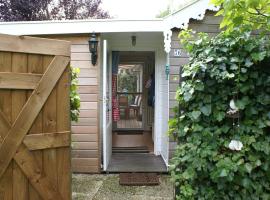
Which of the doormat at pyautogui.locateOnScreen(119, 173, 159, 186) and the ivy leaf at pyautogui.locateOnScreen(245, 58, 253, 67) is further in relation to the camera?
the doormat at pyautogui.locateOnScreen(119, 173, 159, 186)

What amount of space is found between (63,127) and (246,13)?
1.82 metres

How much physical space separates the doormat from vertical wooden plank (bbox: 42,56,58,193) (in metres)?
1.85

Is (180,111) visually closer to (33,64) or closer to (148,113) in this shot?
(33,64)

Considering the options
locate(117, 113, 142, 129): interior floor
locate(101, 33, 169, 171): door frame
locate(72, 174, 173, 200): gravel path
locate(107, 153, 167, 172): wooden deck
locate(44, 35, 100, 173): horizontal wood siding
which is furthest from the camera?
locate(117, 113, 142, 129): interior floor

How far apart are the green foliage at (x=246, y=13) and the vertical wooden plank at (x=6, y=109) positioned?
5.74ft

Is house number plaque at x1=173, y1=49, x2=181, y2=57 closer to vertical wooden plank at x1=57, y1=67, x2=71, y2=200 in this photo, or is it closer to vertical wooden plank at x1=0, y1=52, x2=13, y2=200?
vertical wooden plank at x1=57, y1=67, x2=71, y2=200

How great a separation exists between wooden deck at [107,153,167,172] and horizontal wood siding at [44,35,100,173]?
0.39 m

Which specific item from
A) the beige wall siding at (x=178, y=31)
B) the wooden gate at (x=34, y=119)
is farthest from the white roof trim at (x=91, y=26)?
the wooden gate at (x=34, y=119)

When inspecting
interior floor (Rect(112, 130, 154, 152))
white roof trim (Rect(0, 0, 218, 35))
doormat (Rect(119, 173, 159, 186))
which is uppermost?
white roof trim (Rect(0, 0, 218, 35))

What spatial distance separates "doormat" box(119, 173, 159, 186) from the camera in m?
4.30

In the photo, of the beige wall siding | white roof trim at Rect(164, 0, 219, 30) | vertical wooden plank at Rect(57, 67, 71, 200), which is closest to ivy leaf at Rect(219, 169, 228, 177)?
vertical wooden plank at Rect(57, 67, 71, 200)

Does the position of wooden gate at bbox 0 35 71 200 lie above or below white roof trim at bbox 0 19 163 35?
below

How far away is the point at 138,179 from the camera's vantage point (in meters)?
4.48

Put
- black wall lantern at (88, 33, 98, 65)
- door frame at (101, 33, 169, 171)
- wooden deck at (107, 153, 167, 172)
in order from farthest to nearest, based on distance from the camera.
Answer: door frame at (101, 33, 169, 171), wooden deck at (107, 153, 167, 172), black wall lantern at (88, 33, 98, 65)
